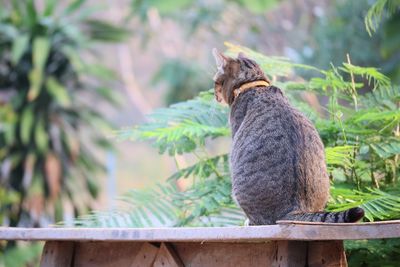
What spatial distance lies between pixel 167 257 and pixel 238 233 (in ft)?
1.59

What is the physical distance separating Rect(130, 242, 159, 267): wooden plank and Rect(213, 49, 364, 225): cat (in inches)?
13.8

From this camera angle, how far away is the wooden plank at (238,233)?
1.76m

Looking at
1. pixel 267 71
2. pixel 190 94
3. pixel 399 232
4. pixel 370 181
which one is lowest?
pixel 190 94

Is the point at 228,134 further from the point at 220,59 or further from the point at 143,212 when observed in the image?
the point at 143,212

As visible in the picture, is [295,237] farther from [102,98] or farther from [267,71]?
[102,98]

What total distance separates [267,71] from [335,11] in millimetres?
5896

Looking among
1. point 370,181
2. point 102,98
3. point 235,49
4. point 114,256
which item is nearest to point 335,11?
point 102,98

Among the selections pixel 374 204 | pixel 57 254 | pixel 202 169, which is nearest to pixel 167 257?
pixel 57 254

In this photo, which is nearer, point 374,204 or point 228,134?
point 374,204

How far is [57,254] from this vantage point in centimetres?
252

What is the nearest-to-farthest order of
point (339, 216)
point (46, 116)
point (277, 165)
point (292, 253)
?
point (339, 216), point (292, 253), point (277, 165), point (46, 116)

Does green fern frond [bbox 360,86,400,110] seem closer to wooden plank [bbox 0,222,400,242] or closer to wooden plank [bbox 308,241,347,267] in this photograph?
wooden plank [bbox 308,241,347,267]

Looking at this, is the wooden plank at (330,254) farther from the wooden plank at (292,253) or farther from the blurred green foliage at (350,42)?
the blurred green foliage at (350,42)

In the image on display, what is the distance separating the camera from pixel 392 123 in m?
2.63
